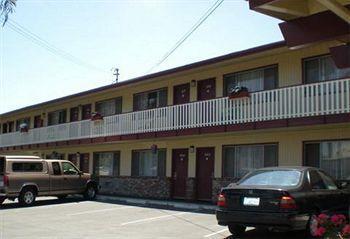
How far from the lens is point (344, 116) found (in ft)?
49.2

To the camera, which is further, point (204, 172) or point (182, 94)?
point (182, 94)

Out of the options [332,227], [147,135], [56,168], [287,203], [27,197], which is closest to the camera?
[332,227]

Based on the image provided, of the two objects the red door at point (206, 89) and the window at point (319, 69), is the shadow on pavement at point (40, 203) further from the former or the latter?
the window at point (319, 69)

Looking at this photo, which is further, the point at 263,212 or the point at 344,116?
the point at 344,116

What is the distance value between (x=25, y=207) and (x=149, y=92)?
7949mm

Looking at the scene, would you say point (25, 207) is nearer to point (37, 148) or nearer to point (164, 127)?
point (164, 127)

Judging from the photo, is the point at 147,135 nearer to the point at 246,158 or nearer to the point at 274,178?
the point at 246,158

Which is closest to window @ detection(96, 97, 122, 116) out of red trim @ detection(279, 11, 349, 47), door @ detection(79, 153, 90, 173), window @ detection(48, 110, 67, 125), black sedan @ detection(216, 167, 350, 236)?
door @ detection(79, 153, 90, 173)

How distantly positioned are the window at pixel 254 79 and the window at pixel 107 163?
875cm

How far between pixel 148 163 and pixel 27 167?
584cm

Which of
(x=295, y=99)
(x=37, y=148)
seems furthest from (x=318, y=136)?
(x=37, y=148)

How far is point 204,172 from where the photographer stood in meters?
21.3

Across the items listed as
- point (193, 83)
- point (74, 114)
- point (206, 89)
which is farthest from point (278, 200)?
point (74, 114)

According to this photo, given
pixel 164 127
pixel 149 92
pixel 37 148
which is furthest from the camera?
pixel 37 148
